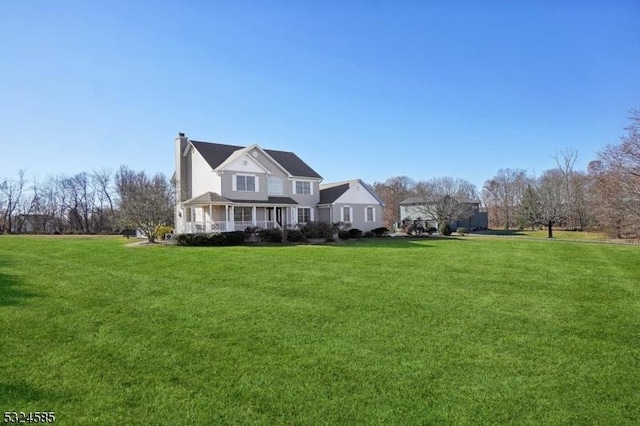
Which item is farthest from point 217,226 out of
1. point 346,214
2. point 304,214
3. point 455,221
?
point 455,221

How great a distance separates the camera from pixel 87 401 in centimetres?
411

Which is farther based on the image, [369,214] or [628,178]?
[369,214]

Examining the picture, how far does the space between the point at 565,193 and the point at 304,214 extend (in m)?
34.9

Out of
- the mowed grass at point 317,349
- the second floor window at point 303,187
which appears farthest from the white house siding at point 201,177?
the mowed grass at point 317,349

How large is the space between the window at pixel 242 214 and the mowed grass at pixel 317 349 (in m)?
16.5

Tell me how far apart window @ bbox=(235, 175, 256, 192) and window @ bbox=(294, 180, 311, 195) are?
4.53 m

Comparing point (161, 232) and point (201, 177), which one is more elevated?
point (201, 177)

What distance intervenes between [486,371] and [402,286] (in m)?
4.80

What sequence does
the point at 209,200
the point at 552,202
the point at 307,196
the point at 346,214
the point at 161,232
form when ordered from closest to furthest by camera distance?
the point at 209,200
the point at 161,232
the point at 307,196
the point at 346,214
the point at 552,202

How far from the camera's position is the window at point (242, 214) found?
1073 inches

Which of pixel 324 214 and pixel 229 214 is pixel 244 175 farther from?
pixel 324 214

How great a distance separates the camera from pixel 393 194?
67000mm

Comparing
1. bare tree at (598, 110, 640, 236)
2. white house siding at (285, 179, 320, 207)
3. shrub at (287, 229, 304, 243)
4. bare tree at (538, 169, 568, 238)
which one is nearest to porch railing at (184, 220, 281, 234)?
shrub at (287, 229, 304, 243)

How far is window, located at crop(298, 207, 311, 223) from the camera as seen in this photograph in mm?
31891
